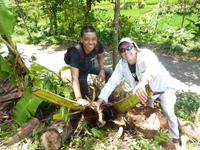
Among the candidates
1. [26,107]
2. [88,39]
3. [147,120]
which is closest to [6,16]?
[88,39]

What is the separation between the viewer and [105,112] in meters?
2.26

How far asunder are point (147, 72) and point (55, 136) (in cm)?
153

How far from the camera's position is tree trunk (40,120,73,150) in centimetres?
183

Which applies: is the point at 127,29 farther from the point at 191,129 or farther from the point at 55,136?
the point at 55,136

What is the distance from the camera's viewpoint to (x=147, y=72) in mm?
1643

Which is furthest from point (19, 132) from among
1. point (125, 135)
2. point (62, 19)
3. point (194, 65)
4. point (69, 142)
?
point (62, 19)

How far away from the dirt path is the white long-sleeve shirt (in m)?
2.21

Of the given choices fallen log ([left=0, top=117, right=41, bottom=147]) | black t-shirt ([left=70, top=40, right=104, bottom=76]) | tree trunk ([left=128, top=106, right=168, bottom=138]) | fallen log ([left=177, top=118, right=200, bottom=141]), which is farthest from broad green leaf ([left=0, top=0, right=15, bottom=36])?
fallen log ([left=177, top=118, right=200, bottom=141])

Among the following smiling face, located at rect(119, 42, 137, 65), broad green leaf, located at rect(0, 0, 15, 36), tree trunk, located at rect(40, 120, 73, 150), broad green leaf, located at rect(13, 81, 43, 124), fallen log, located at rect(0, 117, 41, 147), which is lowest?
fallen log, located at rect(0, 117, 41, 147)

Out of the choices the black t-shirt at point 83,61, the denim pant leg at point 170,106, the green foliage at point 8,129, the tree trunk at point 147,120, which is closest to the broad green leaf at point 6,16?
the black t-shirt at point 83,61

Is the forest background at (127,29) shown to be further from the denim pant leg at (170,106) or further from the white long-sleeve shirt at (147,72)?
the denim pant leg at (170,106)

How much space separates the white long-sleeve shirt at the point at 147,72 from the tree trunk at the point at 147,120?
0.36 m

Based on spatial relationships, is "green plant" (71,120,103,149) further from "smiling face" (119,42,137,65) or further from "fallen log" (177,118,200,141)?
"fallen log" (177,118,200,141)

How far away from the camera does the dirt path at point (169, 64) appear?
411 centimetres
